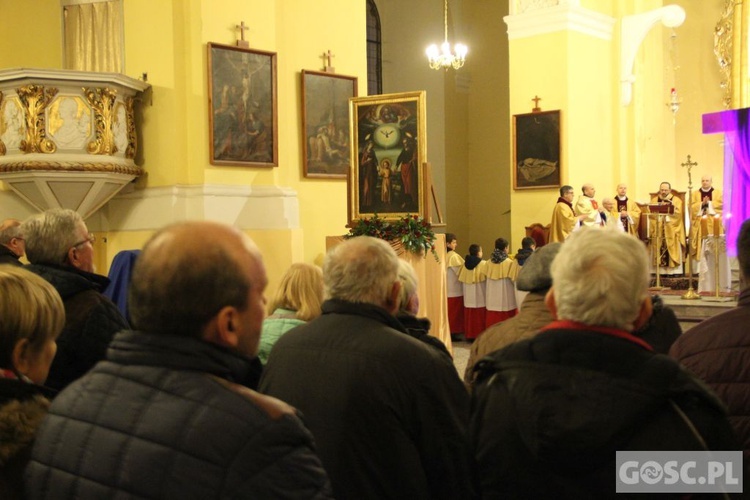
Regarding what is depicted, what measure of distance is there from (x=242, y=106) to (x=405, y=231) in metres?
2.71

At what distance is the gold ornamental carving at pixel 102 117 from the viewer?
31.4 ft

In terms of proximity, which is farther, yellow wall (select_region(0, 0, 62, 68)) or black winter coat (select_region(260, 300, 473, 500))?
yellow wall (select_region(0, 0, 62, 68))

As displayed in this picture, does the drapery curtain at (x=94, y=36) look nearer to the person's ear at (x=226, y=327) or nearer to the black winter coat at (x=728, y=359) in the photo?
the black winter coat at (x=728, y=359)

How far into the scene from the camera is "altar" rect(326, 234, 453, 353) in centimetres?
988

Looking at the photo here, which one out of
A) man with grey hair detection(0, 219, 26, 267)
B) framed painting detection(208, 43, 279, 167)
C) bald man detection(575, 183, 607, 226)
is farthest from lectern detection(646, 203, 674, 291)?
man with grey hair detection(0, 219, 26, 267)

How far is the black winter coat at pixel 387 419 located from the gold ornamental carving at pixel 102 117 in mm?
7863

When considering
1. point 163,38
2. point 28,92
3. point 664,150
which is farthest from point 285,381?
point 664,150

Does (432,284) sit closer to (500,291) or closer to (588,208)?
(500,291)

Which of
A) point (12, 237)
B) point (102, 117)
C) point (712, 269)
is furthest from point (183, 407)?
point (712, 269)

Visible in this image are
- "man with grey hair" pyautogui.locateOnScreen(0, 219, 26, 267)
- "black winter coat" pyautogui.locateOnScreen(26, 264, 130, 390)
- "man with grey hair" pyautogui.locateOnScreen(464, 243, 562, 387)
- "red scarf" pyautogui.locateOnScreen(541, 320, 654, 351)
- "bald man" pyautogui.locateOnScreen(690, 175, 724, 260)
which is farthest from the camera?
"bald man" pyautogui.locateOnScreen(690, 175, 724, 260)

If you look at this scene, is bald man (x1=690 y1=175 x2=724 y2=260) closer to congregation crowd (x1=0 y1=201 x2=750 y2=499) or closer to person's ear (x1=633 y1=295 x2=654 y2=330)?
congregation crowd (x1=0 y1=201 x2=750 y2=499)

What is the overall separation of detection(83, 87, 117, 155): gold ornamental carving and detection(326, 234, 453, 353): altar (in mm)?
2899

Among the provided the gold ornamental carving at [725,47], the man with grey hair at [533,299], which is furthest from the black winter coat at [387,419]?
the gold ornamental carving at [725,47]

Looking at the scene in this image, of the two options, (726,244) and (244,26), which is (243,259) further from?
(726,244)
